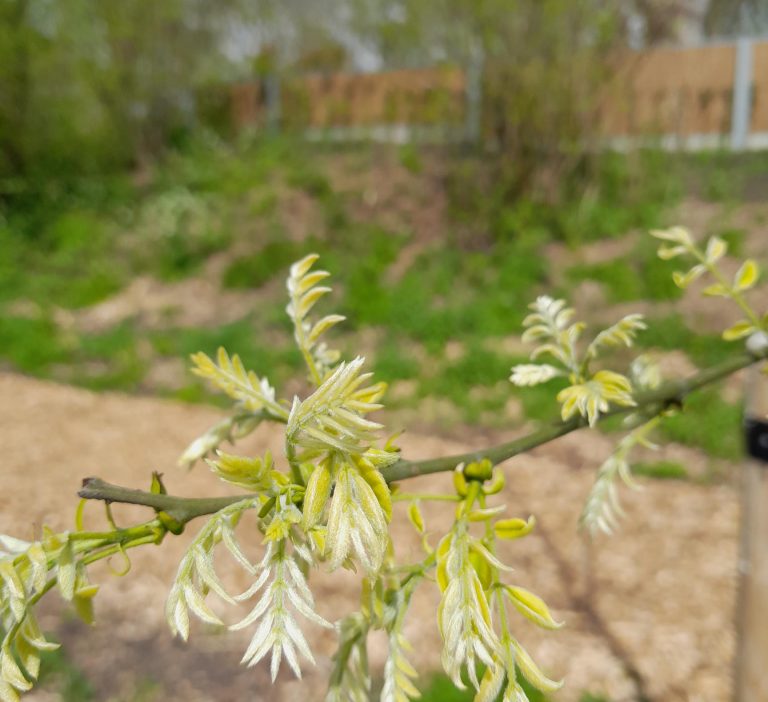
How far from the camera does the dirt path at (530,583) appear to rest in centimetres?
225

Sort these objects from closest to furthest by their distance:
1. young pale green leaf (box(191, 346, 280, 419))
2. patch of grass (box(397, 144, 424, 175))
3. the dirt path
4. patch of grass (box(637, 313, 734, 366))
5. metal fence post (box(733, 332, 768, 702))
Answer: young pale green leaf (box(191, 346, 280, 419)) → metal fence post (box(733, 332, 768, 702)) → the dirt path → patch of grass (box(637, 313, 734, 366)) → patch of grass (box(397, 144, 424, 175))

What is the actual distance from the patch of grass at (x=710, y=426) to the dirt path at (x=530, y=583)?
0.35 meters

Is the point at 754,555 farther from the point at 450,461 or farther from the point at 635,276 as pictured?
the point at 635,276

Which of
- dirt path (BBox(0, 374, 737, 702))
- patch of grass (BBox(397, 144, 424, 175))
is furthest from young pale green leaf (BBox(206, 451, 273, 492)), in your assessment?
patch of grass (BBox(397, 144, 424, 175))

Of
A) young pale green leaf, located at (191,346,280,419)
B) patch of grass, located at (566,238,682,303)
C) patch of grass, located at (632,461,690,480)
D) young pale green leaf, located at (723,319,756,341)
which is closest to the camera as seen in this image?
young pale green leaf, located at (191,346,280,419)

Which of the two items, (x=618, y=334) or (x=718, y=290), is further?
(x=718, y=290)

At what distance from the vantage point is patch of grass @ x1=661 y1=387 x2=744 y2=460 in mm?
3906

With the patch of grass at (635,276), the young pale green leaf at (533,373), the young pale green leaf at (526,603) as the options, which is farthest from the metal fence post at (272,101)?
the young pale green leaf at (526,603)

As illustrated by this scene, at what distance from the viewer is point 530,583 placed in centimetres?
291

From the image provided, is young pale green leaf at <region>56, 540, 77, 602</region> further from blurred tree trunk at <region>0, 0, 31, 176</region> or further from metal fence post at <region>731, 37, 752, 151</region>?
blurred tree trunk at <region>0, 0, 31, 176</region>

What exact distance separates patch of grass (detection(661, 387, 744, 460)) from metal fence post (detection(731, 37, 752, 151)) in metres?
4.56

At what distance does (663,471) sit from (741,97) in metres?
5.74

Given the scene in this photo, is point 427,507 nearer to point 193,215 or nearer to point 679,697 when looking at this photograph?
point 679,697

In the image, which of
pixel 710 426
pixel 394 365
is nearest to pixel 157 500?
pixel 710 426
